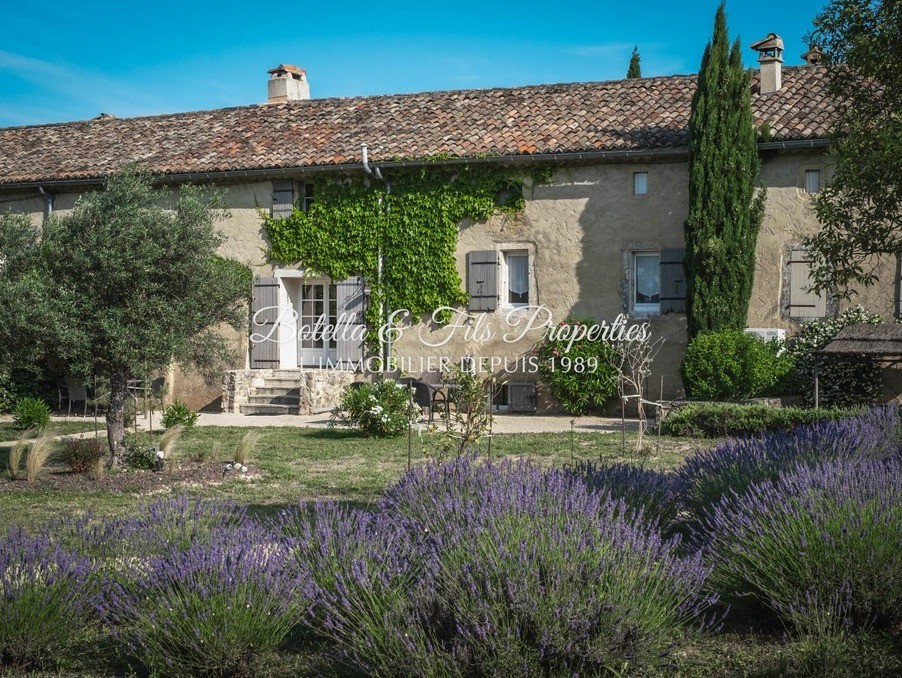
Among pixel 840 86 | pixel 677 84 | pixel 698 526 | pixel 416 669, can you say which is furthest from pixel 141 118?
pixel 416 669

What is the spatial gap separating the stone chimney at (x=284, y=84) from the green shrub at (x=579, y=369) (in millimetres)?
8306

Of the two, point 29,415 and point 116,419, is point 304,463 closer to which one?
point 116,419

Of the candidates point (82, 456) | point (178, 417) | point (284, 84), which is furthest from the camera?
point (284, 84)

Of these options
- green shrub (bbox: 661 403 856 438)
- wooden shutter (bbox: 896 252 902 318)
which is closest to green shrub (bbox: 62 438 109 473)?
green shrub (bbox: 661 403 856 438)

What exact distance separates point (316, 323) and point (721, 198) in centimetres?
744

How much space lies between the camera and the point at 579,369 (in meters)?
15.4

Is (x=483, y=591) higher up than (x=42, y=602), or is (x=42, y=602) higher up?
(x=483, y=591)

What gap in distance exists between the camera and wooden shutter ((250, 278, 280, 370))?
17.0 metres

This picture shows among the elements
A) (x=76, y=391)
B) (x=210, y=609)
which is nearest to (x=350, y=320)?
(x=76, y=391)

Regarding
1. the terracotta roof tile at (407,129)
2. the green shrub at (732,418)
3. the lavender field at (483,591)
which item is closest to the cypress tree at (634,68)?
the terracotta roof tile at (407,129)

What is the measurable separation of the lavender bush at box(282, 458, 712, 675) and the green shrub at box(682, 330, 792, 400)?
959 cm

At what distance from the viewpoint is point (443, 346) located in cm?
1638

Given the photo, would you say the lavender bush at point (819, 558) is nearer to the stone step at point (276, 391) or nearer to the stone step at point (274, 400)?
the stone step at point (274, 400)

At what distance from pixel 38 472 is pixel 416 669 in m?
6.80
